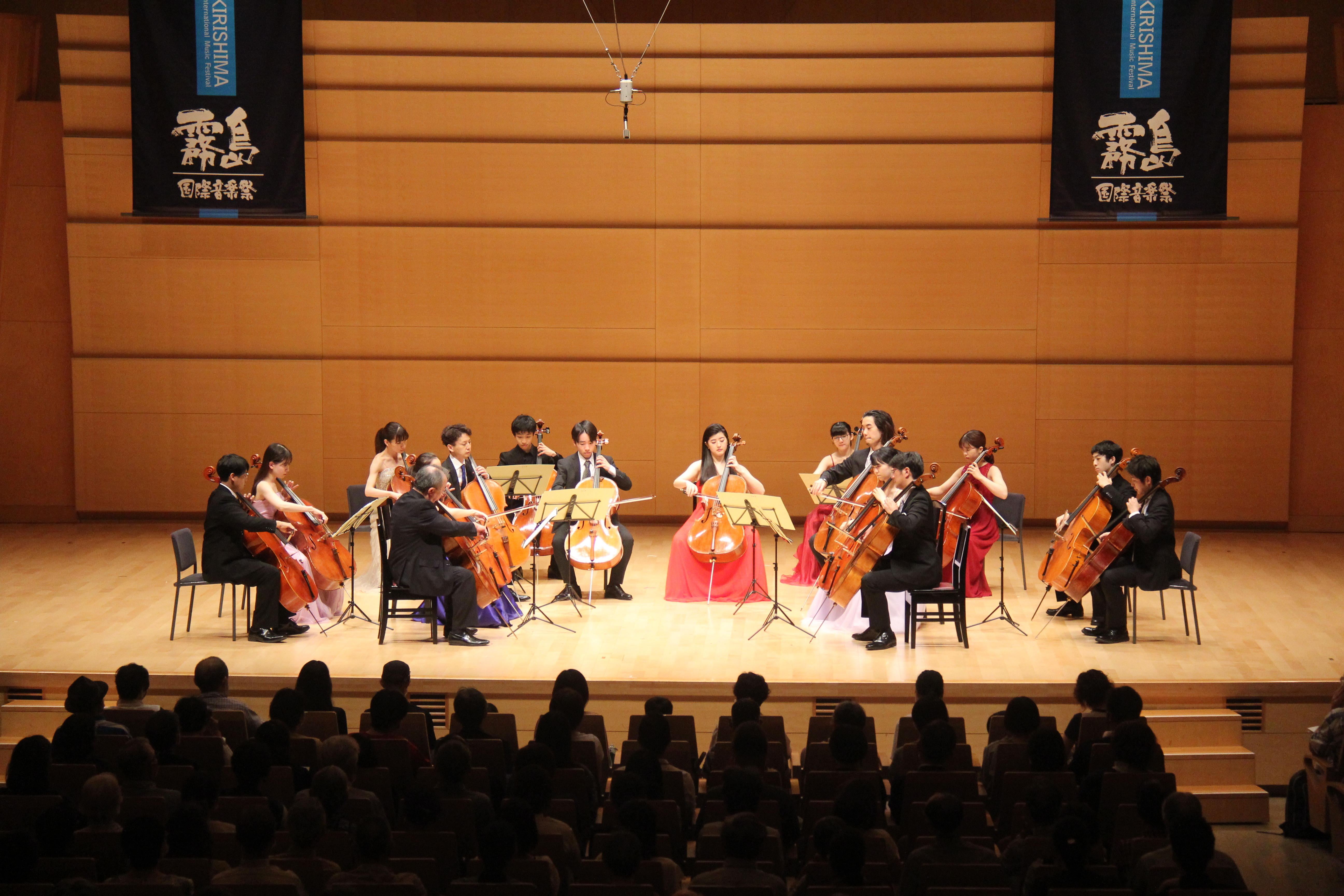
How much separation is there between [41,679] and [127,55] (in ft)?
19.2

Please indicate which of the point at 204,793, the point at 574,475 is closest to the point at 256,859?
the point at 204,793

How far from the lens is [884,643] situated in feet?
21.3

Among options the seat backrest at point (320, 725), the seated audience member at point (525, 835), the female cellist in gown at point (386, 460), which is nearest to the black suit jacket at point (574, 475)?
the female cellist in gown at point (386, 460)

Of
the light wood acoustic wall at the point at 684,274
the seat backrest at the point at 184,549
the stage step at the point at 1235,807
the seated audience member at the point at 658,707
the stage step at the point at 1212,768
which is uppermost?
→ the light wood acoustic wall at the point at 684,274

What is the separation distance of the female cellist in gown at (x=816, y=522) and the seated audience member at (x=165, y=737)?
175 inches

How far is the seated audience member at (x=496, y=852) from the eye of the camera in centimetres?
317

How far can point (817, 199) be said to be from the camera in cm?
980

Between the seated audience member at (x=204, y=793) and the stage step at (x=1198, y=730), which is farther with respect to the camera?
the stage step at (x=1198, y=730)

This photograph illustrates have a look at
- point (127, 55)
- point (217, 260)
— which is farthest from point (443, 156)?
point (127, 55)

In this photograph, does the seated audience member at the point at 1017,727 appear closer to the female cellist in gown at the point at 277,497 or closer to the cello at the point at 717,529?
the cello at the point at 717,529

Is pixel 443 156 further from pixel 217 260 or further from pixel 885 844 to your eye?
pixel 885 844

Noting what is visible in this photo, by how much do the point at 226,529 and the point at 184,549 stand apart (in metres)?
0.42

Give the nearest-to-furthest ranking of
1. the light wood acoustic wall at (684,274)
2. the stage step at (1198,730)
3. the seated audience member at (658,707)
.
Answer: the seated audience member at (658,707)
the stage step at (1198,730)
the light wood acoustic wall at (684,274)

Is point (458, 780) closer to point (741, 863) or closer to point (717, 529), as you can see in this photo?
point (741, 863)
